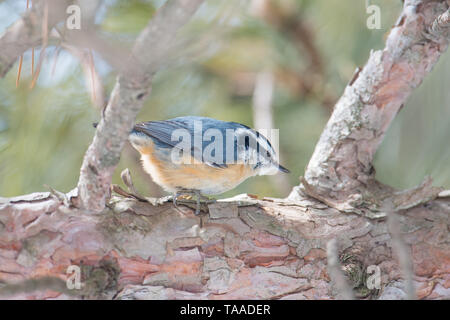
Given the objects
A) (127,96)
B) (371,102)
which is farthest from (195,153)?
(127,96)

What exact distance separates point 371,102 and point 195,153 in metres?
0.42

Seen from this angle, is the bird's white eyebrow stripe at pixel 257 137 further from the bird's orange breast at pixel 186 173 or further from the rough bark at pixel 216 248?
the rough bark at pixel 216 248

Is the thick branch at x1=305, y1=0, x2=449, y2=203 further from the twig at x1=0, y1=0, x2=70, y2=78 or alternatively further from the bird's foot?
the twig at x1=0, y1=0, x2=70, y2=78

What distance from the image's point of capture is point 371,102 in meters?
1.04

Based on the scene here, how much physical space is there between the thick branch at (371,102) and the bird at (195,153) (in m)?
0.19

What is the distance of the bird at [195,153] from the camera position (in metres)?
1.13

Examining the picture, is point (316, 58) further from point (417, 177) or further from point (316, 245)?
point (316, 245)

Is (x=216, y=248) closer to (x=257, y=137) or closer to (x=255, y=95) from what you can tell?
(x=257, y=137)

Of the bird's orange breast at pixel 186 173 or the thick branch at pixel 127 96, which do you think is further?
the bird's orange breast at pixel 186 173

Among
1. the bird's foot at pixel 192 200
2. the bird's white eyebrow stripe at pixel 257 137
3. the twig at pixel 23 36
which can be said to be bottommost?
the bird's foot at pixel 192 200

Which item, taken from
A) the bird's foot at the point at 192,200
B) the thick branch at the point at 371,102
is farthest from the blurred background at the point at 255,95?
the bird's foot at the point at 192,200

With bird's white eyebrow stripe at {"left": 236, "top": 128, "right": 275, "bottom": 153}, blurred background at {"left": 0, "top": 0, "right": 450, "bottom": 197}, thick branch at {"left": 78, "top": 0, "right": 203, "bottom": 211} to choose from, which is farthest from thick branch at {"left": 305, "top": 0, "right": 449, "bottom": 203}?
thick branch at {"left": 78, "top": 0, "right": 203, "bottom": 211}

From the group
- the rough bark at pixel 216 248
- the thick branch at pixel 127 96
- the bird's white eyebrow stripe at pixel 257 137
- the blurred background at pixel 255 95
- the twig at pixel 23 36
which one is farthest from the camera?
the bird's white eyebrow stripe at pixel 257 137

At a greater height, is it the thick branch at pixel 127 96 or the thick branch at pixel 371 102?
the thick branch at pixel 371 102
